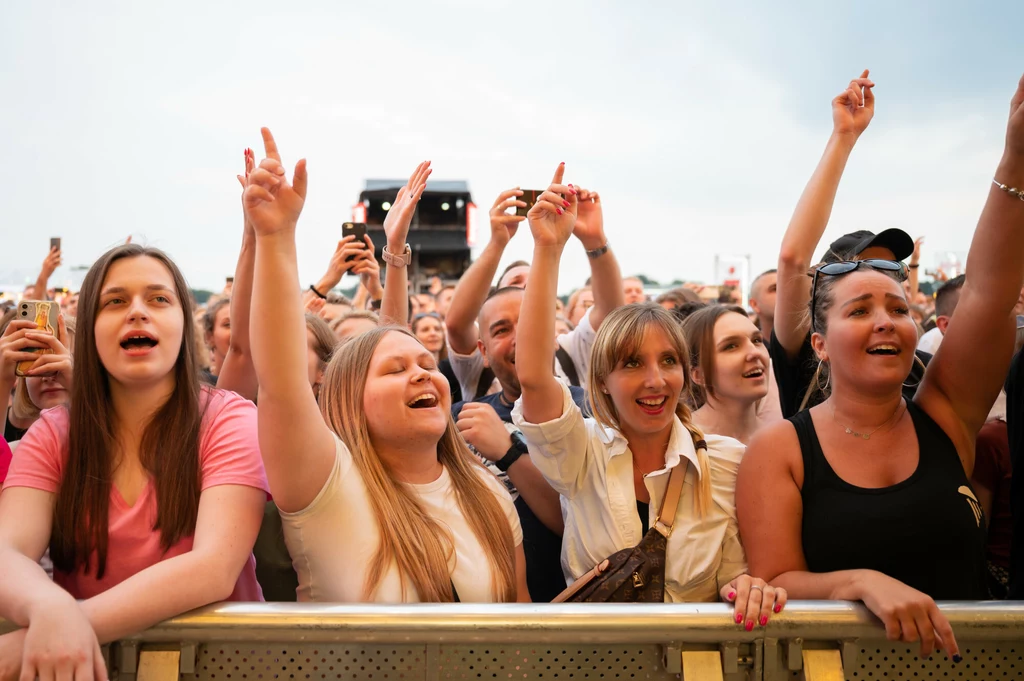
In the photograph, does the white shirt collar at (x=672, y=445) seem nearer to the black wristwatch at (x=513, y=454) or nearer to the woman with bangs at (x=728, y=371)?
the black wristwatch at (x=513, y=454)

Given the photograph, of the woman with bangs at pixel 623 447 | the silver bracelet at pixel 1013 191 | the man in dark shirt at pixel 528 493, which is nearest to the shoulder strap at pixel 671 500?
the woman with bangs at pixel 623 447

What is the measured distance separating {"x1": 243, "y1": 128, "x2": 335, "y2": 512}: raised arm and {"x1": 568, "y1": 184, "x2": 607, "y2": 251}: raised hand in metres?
1.29

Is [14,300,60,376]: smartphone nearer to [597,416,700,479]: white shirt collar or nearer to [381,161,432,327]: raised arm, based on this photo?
[381,161,432,327]: raised arm

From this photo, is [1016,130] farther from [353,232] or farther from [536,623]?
[353,232]

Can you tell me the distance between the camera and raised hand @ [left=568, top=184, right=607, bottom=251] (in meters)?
2.73

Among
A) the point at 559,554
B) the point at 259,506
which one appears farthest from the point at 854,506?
the point at 259,506

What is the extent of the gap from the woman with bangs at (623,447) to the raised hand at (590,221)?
1.60 feet

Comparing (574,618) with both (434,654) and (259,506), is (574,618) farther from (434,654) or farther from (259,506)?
(259,506)

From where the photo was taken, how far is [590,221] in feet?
9.02

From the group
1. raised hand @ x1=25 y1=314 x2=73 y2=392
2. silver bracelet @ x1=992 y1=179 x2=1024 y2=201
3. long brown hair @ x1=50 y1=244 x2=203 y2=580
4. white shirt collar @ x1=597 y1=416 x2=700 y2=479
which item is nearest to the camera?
long brown hair @ x1=50 y1=244 x2=203 y2=580

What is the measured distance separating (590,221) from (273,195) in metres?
1.39

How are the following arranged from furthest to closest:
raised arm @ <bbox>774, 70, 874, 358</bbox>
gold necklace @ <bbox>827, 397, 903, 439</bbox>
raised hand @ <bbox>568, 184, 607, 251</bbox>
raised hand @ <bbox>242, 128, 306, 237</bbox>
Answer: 1. raised hand @ <bbox>568, 184, 607, 251</bbox>
2. raised arm @ <bbox>774, 70, 874, 358</bbox>
3. gold necklace @ <bbox>827, 397, 903, 439</bbox>
4. raised hand @ <bbox>242, 128, 306, 237</bbox>

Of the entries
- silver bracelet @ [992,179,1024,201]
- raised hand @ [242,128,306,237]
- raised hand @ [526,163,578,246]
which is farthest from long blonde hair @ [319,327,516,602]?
silver bracelet @ [992,179,1024,201]

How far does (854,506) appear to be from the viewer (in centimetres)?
178
